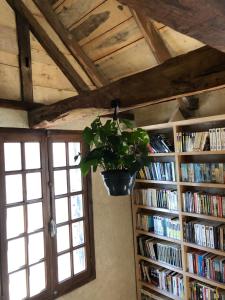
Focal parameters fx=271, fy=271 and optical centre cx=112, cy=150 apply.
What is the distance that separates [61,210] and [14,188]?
54 cm

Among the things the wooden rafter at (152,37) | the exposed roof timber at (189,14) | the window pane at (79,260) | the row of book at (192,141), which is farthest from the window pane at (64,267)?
the exposed roof timber at (189,14)

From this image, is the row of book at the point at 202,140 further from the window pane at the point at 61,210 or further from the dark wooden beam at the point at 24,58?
the dark wooden beam at the point at 24,58

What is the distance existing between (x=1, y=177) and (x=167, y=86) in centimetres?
158

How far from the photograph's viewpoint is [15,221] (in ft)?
7.73

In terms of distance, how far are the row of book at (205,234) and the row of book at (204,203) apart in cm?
13

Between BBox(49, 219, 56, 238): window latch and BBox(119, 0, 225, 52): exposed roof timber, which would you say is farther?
BBox(49, 219, 56, 238): window latch

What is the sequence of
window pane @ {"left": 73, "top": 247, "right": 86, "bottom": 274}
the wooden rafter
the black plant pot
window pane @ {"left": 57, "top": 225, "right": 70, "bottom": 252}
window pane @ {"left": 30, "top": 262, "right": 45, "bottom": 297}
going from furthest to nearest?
window pane @ {"left": 73, "top": 247, "right": 86, "bottom": 274}, window pane @ {"left": 57, "top": 225, "right": 70, "bottom": 252}, window pane @ {"left": 30, "top": 262, "right": 45, "bottom": 297}, the wooden rafter, the black plant pot

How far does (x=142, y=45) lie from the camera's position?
2520 mm

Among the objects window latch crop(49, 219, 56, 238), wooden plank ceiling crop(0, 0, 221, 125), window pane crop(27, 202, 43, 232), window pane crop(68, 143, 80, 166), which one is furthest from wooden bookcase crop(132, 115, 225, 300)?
window pane crop(27, 202, 43, 232)

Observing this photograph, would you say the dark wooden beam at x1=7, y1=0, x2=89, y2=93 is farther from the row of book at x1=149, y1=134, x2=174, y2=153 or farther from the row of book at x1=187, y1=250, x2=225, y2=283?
the row of book at x1=187, y1=250, x2=225, y2=283

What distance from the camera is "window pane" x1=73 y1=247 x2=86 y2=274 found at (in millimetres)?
2762

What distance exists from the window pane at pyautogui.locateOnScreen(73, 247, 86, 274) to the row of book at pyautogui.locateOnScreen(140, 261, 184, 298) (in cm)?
84

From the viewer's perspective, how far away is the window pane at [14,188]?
233cm

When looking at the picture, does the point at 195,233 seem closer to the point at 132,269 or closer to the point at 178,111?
the point at 132,269
